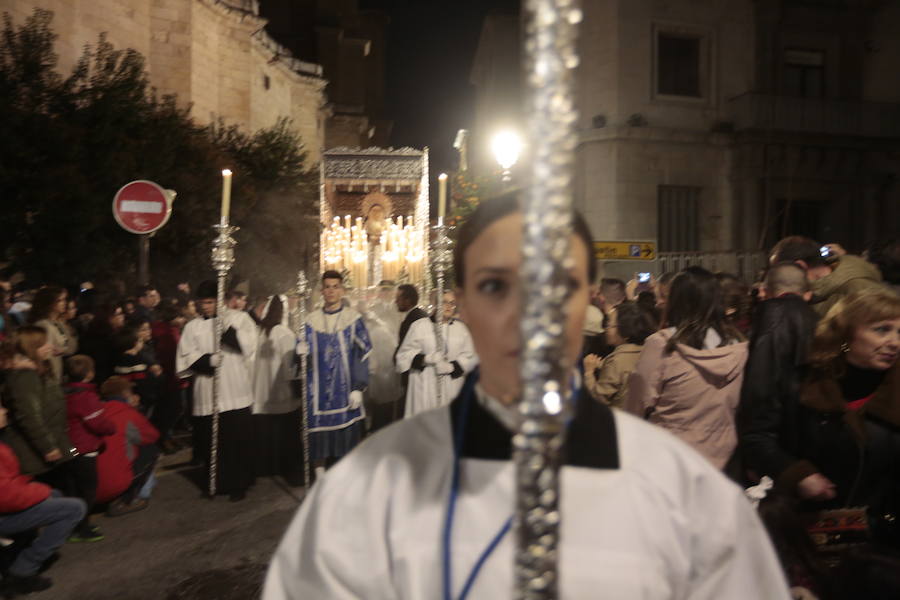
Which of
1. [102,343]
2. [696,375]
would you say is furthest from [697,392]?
[102,343]

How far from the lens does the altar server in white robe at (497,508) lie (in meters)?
1.17

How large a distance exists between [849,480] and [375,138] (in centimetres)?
5335

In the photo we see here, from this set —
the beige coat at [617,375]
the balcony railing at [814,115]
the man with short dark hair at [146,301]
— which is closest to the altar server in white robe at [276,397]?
the man with short dark hair at [146,301]

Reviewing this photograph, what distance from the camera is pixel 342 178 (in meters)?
15.5

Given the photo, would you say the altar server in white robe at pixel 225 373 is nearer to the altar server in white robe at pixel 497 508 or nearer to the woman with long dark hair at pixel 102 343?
the woman with long dark hair at pixel 102 343

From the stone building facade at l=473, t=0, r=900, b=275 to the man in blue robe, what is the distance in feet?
44.1

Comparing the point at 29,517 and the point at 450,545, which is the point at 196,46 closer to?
the point at 29,517

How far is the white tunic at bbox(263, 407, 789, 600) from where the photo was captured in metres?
1.18

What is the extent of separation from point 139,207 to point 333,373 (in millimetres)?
3647

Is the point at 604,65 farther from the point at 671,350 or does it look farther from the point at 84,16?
the point at 671,350

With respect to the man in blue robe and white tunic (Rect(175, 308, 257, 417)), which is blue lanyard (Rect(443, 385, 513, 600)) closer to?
the man in blue robe

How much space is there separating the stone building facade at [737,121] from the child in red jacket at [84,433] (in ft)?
51.7

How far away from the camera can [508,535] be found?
3.90ft

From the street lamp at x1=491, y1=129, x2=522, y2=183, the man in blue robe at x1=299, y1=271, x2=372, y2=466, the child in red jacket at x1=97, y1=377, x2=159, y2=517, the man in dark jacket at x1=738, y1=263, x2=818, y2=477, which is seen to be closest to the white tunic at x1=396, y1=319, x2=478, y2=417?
the man in blue robe at x1=299, y1=271, x2=372, y2=466
